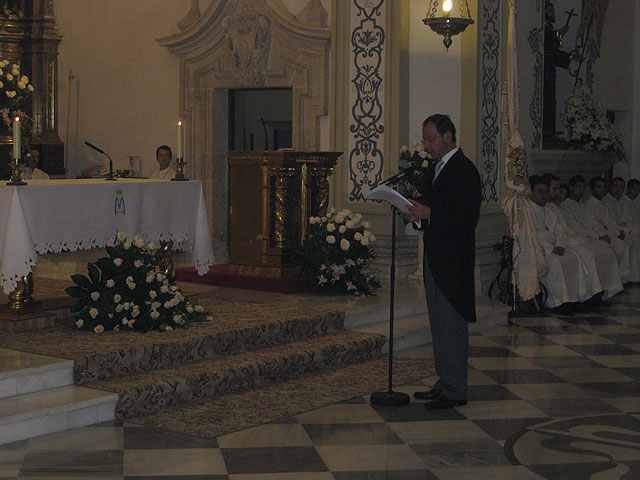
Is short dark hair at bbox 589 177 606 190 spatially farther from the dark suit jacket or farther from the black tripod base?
the black tripod base

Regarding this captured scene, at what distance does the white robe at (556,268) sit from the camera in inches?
395

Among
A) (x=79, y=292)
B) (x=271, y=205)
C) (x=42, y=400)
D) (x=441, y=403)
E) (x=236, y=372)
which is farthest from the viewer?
(x=271, y=205)

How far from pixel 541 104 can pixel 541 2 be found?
3.93 feet

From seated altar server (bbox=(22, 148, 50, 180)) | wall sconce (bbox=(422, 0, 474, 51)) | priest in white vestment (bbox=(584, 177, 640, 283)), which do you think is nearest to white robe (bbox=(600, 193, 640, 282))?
priest in white vestment (bbox=(584, 177, 640, 283))

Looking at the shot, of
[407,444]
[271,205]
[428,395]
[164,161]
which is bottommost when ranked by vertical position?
[407,444]

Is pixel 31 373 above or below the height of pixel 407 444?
above

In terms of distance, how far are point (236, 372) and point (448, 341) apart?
1.38m

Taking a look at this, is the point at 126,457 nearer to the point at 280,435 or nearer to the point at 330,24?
the point at 280,435

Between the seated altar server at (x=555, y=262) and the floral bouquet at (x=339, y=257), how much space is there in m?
2.14

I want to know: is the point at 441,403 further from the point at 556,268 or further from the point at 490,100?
the point at 490,100

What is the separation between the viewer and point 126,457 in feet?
16.7

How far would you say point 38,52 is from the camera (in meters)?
13.4

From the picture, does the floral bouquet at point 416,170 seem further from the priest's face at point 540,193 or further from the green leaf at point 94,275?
the green leaf at point 94,275


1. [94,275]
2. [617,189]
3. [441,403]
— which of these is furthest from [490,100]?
[94,275]
